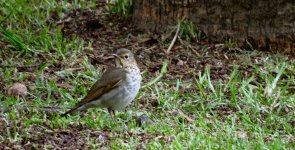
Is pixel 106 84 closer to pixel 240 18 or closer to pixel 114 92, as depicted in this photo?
pixel 114 92

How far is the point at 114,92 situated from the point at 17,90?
1266 mm

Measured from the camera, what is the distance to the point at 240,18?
10.2 m

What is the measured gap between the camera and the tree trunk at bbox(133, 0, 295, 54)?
1001cm

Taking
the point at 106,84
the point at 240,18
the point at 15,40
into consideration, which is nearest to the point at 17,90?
the point at 106,84

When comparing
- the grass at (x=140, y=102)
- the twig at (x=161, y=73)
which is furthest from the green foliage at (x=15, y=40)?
the twig at (x=161, y=73)

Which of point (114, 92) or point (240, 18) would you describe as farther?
point (240, 18)

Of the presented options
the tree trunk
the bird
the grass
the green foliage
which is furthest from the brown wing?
the tree trunk

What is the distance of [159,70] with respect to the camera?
983 cm

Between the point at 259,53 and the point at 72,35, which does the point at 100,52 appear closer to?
the point at 72,35

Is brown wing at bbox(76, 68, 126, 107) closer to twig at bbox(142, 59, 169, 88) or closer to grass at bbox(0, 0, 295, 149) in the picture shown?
grass at bbox(0, 0, 295, 149)

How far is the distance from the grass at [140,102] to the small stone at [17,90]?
0.06 meters

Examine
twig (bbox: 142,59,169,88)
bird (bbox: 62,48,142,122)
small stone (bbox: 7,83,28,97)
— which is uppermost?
bird (bbox: 62,48,142,122)

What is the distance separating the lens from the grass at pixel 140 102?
7281mm

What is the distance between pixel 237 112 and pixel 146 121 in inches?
38.7
